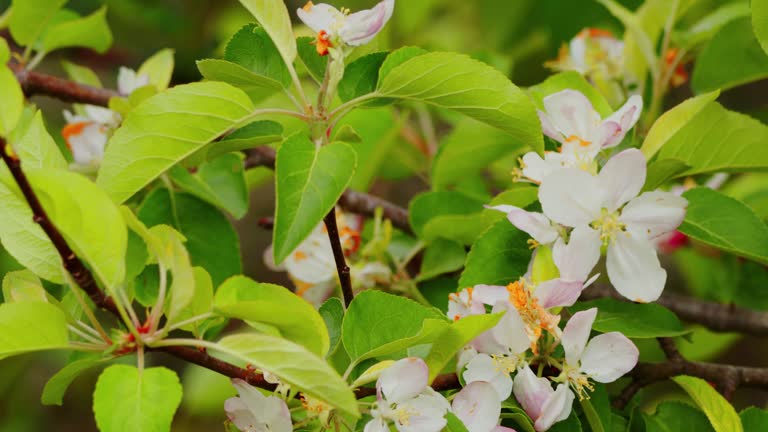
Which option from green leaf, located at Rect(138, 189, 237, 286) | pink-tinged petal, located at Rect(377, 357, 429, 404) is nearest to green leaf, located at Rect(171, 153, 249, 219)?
green leaf, located at Rect(138, 189, 237, 286)

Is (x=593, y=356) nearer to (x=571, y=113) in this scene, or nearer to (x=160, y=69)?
(x=571, y=113)

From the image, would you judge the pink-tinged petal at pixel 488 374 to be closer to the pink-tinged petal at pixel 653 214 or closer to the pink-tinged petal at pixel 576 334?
the pink-tinged petal at pixel 576 334

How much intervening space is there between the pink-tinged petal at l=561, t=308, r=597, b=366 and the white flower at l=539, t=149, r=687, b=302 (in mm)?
51

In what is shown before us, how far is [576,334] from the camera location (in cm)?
73

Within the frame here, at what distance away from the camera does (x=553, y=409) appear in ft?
2.34

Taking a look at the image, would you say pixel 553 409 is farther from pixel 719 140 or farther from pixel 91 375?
pixel 91 375

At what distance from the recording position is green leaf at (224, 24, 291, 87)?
0.79 m

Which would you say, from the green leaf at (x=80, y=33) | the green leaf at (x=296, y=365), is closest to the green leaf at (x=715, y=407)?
the green leaf at (x=296, y=365)

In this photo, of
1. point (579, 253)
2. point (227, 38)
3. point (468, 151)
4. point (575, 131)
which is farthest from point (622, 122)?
point (227, 38)

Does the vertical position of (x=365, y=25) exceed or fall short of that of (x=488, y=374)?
it exceeds it

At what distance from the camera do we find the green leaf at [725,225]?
81 cm

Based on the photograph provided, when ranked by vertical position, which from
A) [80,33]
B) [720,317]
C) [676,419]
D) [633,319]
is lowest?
[720,317]

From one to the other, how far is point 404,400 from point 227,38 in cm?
144

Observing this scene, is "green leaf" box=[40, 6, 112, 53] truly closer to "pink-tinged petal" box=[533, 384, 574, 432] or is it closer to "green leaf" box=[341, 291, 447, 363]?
"green leaf" box=[341, 291, 447, 363]
